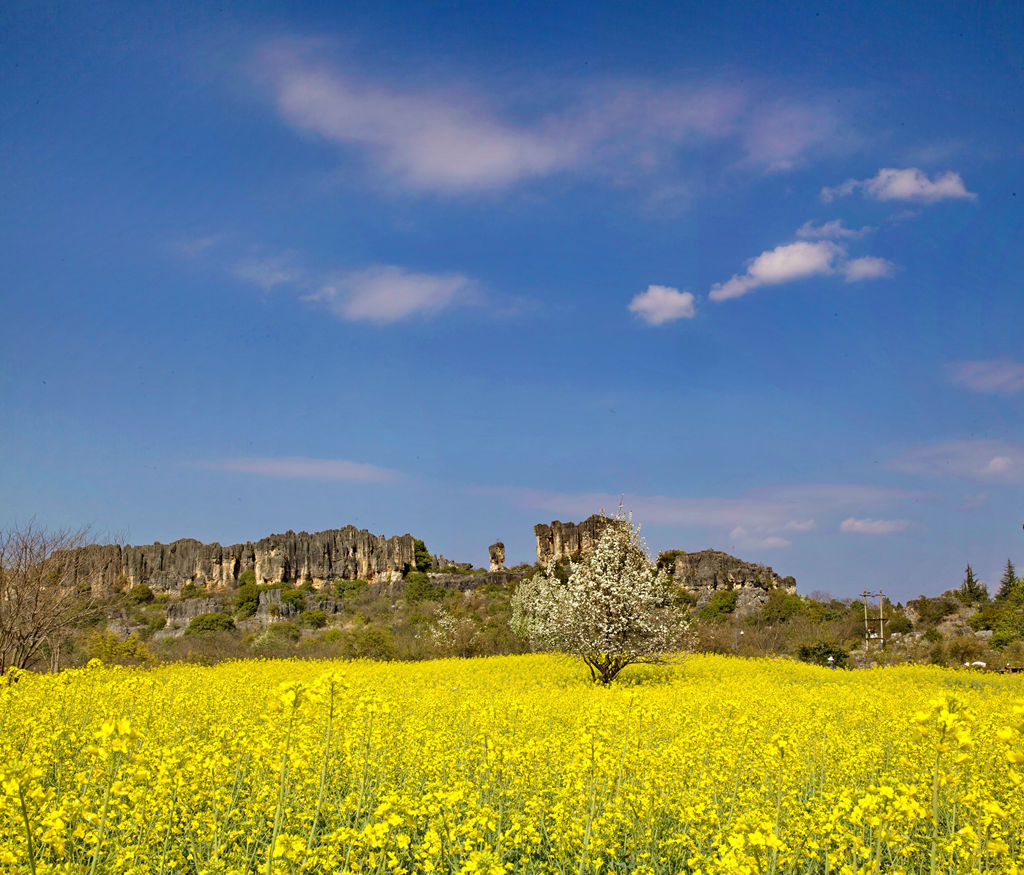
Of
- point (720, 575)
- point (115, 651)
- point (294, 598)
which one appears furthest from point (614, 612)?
point (720, 575)

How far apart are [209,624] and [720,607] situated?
42.5m

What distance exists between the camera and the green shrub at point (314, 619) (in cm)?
5847

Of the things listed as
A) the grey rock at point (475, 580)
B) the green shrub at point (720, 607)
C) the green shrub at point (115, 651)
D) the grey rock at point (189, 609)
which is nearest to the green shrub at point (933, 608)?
the green shrub at point (720, 607)

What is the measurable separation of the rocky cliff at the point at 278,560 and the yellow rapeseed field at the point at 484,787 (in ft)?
276

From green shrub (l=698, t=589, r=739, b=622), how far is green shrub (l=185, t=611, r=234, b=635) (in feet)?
125

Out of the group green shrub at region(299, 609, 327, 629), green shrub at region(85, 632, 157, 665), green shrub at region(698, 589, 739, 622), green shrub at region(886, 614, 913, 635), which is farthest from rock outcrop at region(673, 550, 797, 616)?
green shrub at region(85, 632, 157, 665)

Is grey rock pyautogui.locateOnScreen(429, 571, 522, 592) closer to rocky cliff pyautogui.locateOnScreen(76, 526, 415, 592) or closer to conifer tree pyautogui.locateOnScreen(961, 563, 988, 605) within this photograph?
rocky cliff pyautogui.locateOnScreen(76, 526, 415, 592)

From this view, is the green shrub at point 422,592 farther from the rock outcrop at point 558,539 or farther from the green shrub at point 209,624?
the rock outcrop at point 558,539

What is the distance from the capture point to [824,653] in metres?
35.2

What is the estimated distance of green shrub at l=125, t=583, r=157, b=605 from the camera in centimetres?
8171

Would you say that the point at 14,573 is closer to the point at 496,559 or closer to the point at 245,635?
the point at 245,635

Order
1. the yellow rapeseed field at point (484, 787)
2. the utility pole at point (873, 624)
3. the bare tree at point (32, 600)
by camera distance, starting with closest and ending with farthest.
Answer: the yellow rapeseed field at point (484, 787), the bare tree at point (32, 600), the utility pole at point (873, 624)

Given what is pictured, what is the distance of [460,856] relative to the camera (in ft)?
19.9

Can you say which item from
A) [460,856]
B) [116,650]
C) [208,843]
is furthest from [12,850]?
[116,650]
